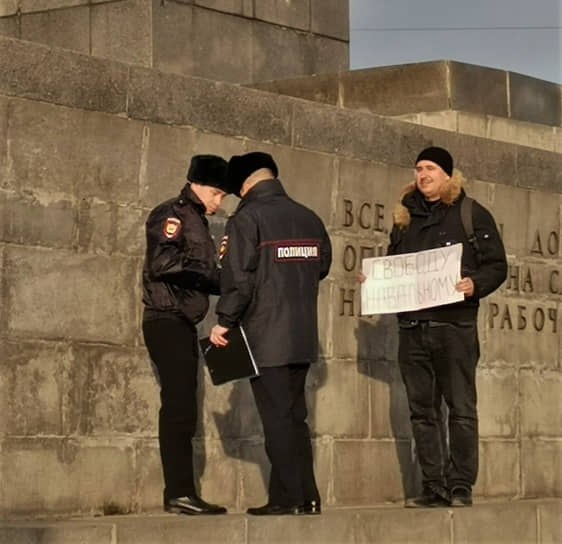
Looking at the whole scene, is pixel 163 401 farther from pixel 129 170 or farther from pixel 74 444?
pixel 129 170

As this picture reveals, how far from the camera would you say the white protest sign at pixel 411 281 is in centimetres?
1054

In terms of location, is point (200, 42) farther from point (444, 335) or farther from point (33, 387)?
point (33, 387)

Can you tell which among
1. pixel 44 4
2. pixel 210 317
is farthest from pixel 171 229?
pixel 44 4

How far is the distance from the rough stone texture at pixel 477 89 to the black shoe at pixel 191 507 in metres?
4.58

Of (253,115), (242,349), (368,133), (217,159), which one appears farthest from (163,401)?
(368,133)

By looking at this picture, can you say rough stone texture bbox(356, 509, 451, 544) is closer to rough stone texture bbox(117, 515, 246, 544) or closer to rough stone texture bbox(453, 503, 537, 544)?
rough stone texture bbox(453, 503, 537, 544)

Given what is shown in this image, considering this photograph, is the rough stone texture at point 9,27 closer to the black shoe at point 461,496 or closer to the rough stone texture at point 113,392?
the rough stone texture at point 113,392

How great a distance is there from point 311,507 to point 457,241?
67.7 inches

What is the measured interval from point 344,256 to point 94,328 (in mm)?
2041

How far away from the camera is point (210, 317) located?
35.6ft

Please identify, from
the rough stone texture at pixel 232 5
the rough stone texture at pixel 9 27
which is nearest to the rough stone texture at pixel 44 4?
the rough stone texture at pixel 9 27

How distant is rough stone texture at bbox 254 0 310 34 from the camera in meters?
14.4

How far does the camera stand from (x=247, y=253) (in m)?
9.65

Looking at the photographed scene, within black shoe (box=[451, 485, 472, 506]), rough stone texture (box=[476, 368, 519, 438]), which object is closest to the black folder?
black shoe (box=[451, 485, 472, 506])
